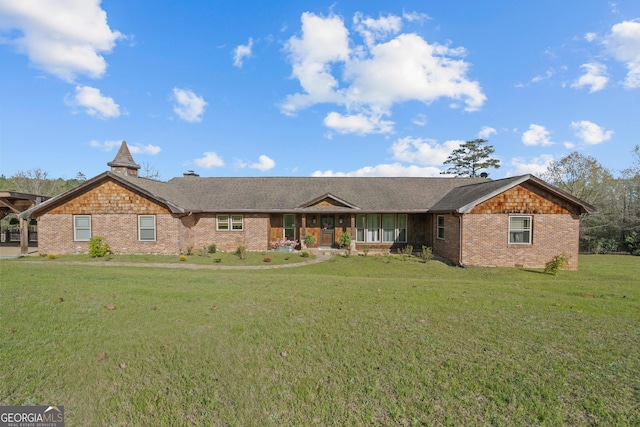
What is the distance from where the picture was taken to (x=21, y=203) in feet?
70.1

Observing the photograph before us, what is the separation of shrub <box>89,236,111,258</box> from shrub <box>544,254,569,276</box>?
906 inches

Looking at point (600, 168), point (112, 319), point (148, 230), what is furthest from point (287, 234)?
point (600, 168)

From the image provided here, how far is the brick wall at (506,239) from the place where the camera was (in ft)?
54.2

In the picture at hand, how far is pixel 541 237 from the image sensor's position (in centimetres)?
1656

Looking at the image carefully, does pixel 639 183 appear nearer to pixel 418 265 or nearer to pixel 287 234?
pixel 418 265

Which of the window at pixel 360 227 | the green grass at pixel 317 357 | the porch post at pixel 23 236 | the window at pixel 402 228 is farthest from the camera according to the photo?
the window at pixel 360 227

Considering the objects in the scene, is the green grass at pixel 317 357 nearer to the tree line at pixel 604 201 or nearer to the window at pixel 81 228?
the window at pixel 81 228

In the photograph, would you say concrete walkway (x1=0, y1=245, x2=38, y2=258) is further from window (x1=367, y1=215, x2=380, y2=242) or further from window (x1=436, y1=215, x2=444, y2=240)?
window (x1=436, y1=215, x2=444, y2=240)

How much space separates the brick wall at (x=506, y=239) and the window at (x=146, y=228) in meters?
17.4

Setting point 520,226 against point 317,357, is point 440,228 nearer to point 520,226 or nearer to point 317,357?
point 520,226

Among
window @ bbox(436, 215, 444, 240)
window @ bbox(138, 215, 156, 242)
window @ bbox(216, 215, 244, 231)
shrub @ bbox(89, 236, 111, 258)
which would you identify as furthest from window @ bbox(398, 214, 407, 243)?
shrub @ bbox(89, 236, 111, 258)

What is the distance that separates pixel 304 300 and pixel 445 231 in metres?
13.1

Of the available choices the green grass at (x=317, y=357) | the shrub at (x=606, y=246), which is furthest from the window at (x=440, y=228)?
the shrub at (x=606, y=246)

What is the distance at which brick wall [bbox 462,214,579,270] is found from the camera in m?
16.5
